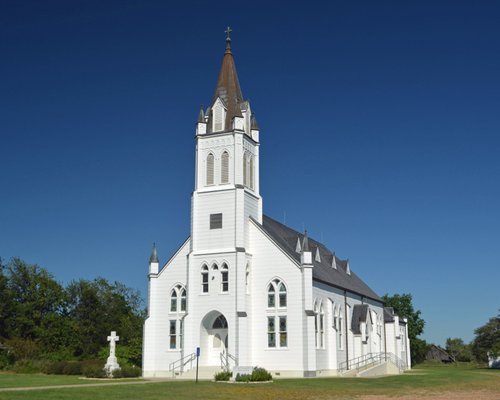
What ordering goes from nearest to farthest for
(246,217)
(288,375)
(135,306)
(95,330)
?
(288,375) < (246,217) < (95,330) < (135,306)

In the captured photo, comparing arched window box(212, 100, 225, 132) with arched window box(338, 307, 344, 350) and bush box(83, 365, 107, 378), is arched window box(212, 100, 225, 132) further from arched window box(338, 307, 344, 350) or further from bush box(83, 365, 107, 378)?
bush box(83, 365, 107, 378)

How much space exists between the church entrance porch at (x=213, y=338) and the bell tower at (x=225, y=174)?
5.22 meters

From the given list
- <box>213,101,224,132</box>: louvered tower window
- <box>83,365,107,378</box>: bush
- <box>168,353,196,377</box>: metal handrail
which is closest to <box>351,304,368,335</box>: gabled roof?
<box>168,353,196,377</box>: metal handrail

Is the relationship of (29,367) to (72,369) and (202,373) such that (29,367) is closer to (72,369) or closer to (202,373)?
(72,369)

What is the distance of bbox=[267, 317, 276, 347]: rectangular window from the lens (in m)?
48.9

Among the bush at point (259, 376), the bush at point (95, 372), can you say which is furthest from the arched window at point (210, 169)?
the bush at point (259, 376)

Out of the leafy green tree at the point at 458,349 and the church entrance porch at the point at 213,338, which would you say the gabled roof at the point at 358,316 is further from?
the leafy green tree at the point at 458,349

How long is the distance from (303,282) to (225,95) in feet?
56.0

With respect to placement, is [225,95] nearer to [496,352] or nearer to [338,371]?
[338,371]

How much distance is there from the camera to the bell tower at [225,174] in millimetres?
50906

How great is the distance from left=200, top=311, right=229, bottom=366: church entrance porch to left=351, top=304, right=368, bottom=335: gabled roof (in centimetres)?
1420

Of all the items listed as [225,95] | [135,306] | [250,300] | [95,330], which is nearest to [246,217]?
[250,300]

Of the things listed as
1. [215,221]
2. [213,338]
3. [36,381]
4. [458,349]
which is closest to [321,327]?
[213,338]

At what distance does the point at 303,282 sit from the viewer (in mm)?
49062
